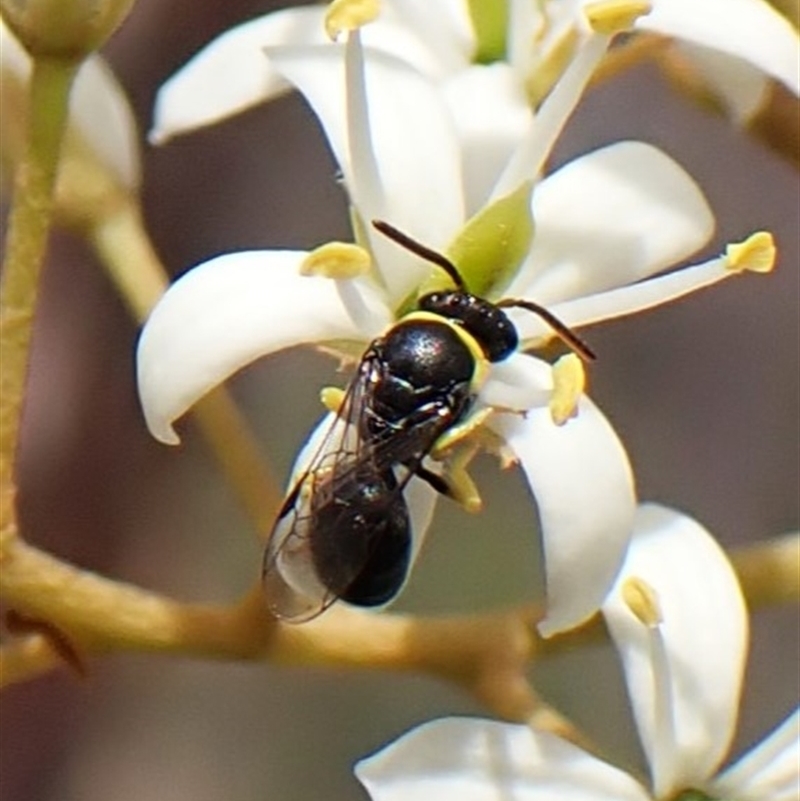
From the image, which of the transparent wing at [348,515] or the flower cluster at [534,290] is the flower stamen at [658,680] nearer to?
the flower cluster at [534,290]

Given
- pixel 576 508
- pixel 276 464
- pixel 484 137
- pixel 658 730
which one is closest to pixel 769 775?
pixel 658 730

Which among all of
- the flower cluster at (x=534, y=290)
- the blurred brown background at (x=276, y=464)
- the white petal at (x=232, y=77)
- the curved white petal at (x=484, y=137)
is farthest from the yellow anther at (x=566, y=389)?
the blurred brown background at (x=276, y=464)

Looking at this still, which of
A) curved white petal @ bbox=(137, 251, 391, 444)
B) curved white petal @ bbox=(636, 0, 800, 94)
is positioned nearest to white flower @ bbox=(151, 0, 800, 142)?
curved white petal @ bbox=(636, 0, 800, 94)

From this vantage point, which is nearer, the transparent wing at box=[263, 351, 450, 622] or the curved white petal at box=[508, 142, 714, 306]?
the transparent wing at box=[263, 351, 450, 622]

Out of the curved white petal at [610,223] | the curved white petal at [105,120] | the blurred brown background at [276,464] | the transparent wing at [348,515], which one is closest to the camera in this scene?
the transparent wing at [348,515]

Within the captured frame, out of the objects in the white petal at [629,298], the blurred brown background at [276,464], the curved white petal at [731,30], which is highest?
the curved white petal at [731,30]

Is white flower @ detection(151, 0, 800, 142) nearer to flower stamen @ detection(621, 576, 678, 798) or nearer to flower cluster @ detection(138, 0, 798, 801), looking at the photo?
flower cluster @ detection(138, 0, 798, 801)

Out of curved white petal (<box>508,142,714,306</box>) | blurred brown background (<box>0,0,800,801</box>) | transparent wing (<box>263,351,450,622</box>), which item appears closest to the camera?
transparent wing (<box>263,351,450,622</box>)

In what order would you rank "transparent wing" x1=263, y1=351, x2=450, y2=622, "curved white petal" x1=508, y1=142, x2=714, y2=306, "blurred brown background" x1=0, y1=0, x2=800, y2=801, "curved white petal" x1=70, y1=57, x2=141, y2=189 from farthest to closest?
"blurred brown background" x1=0, y1=0, x2=800, y2=801, "curved white petal" x1=70, y1=57, x2=141, y2=189, "curved white petal" x1=508, y1=142, x2=714, y2=306, "transparent wing" x1=263, y1=351, x2=450, y2=622

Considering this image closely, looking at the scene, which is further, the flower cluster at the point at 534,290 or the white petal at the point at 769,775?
the white petal at the point at 769,775

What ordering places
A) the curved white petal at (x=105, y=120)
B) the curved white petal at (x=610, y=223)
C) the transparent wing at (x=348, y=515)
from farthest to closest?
the curved white petal at (x=105, y=120) < the curved white petal at (x=610, y=223) < the transparent wing at (x=348, y=515)
